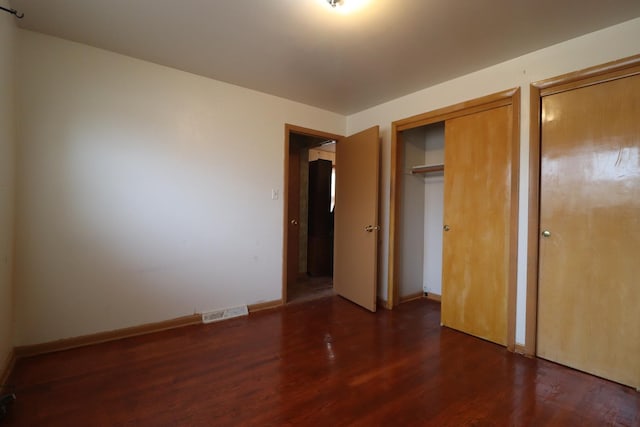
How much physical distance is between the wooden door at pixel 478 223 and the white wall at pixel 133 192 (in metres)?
1.85

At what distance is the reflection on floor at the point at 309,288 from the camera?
11.9ft

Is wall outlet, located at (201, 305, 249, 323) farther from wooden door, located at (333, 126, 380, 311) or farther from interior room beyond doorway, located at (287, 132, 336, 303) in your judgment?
interior room beyond doorway, located at (287, 132, 336, 303)

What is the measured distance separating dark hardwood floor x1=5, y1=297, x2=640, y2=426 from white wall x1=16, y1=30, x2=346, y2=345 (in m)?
0.40

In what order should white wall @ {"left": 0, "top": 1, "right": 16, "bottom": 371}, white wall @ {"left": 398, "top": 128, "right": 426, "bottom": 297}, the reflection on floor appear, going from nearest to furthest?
white wall @ {"left": 0, "top": 1, "right": 16, "bottom": 371} < white wall @ {"left": 398, "top": 128, "right": 426, "bottom": 297} < the reflection on floor

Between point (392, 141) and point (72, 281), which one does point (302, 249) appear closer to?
point (392, 141)

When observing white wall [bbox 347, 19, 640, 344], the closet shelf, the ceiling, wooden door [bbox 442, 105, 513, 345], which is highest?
the ceiling

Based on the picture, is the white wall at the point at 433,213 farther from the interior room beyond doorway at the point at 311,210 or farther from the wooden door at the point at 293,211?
the wooden door at the point at 293,211

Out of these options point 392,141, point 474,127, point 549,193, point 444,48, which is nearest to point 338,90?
point 392,141

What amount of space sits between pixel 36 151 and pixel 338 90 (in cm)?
259

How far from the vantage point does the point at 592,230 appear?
198 centimetres

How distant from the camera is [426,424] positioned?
1478 millimetres

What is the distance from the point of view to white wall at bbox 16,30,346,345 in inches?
83.2

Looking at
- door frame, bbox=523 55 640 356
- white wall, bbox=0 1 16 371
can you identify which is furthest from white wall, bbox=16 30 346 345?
door frame, bbox=523 55 640 356

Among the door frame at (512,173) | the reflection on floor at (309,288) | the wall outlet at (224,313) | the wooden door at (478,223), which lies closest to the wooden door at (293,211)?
the reflection on floor at (309,288)
